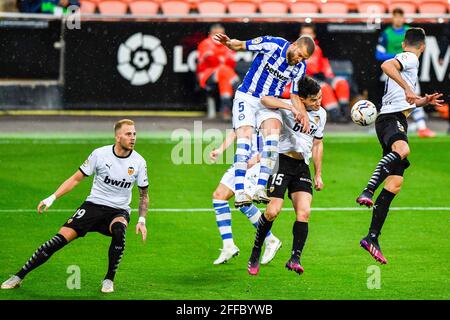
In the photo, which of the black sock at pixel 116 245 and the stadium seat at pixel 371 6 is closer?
the black sock at pixel 116 245

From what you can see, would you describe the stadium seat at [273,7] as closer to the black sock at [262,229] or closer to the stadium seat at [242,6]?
the stadium seat at [242,6]

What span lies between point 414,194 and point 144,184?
7232 millimetres

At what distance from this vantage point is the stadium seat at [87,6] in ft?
83.3

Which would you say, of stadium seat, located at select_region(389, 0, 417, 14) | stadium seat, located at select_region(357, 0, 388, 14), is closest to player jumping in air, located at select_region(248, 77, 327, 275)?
stadium seat, located at select_region(357, 0, 388, 14)

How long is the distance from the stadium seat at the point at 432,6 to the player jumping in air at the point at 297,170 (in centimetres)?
1559

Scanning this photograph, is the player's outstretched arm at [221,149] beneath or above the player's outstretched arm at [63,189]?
above

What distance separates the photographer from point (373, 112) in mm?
12789

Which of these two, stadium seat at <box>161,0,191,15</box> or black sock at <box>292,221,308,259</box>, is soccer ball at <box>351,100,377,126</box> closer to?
black sock at <box>292,221,308,259</box>

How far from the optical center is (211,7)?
26.1m

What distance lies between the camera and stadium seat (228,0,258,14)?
1042 inches

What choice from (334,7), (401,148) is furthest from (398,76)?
(334,7)

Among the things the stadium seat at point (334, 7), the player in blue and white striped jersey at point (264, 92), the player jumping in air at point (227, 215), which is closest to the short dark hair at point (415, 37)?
the player in blue and white striped jersey at point (264, 92)

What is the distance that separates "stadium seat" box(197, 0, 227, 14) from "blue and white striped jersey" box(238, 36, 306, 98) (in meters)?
13.2

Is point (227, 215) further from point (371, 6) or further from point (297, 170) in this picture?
point (371, 6)
